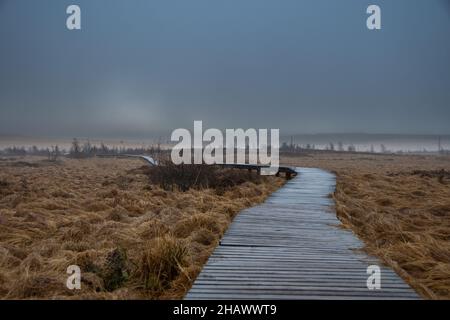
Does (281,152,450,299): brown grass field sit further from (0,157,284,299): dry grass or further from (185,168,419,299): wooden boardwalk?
(0,157,284,299): dry grass

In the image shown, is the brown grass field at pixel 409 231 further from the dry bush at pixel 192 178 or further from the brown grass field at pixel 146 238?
the dry bush at pixel 192 178

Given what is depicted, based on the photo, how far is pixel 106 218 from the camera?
9.72 metres

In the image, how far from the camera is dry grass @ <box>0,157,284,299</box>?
4746 mm

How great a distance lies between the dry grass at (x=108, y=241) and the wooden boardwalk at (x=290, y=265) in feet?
1.85

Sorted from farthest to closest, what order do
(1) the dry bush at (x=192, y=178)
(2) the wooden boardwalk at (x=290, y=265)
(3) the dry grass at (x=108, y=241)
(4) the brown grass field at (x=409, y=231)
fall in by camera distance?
(1) the dry bush at (x=192, y=178) < (4) the brown grass field at (x=409, y=231) < (3) the dry grass at (x=108, y=241) < (2) the wooden boardwalk at (x=290, y=265)

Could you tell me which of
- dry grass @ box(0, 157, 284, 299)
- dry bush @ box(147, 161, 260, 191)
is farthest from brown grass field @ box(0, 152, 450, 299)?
dry bush @ box(147, 161, 260, 191)

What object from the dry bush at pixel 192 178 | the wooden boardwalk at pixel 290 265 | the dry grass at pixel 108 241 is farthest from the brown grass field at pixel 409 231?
the dry bush at pixel 192 178

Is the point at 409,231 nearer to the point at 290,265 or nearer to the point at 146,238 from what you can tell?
the point at 290,265

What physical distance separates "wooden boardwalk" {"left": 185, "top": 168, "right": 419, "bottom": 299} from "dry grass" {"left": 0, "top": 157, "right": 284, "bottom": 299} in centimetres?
56

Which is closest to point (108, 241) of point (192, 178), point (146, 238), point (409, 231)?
point (146, 238)

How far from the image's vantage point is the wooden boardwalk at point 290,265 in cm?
397
